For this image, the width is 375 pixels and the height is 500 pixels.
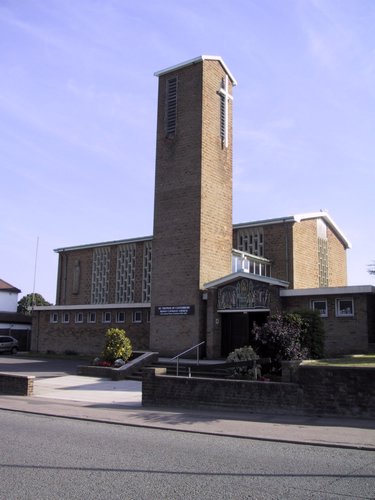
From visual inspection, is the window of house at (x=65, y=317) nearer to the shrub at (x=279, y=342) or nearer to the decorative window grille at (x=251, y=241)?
the decorative window grille at (x=251, y=241)

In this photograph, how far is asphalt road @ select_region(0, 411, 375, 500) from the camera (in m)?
6.20

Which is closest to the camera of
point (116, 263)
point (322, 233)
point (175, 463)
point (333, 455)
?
point (175, 463)

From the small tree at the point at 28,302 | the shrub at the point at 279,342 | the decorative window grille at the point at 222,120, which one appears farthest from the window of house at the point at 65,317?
the small tree at the point at 28,302

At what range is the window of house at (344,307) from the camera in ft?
80.1

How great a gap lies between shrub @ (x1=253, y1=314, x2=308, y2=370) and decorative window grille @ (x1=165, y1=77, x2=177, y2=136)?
53.7 ft

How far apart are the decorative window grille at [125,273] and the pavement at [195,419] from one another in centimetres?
2244

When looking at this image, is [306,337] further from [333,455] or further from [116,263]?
[116,263]

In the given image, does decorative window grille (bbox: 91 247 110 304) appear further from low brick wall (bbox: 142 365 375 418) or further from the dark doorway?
low brick wall (bbox: 142 365 375 418)

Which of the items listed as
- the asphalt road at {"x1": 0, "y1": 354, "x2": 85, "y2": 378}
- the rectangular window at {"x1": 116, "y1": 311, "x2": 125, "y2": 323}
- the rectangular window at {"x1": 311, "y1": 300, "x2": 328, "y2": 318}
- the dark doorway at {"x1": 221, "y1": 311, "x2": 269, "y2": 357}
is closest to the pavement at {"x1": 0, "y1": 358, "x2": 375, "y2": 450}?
the asphalt road at {"x1": 0, "y1": 354, "x2": 85, "y2": 378}

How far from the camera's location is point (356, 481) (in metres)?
6.88

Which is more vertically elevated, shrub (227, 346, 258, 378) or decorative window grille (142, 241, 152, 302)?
decorative window grille (142, 241, 152, 302)

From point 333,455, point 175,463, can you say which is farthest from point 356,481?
point 175,463

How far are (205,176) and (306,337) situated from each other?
43.8ft

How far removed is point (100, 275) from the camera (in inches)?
1704
